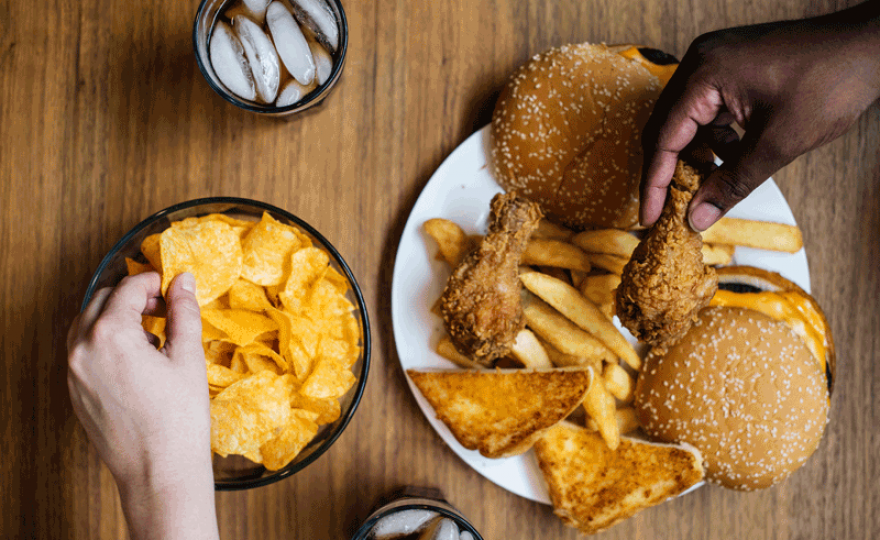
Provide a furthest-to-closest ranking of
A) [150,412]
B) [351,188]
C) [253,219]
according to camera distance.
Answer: [351,188] → [253,219] → [150,412]

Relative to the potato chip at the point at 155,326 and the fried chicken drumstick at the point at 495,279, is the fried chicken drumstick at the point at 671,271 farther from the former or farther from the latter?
the potato chip at the point at 155,326

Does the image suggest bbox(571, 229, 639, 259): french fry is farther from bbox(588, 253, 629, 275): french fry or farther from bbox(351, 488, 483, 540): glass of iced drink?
bbox(351, 488, 483, 540): glass of iced drink

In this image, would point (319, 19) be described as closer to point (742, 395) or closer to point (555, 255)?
point (555, 255)

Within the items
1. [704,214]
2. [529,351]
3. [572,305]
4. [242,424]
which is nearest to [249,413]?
[242,424]

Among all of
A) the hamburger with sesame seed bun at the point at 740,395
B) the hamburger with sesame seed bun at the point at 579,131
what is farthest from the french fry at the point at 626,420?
the hamburger with sesame seed bun at the point at 579,131

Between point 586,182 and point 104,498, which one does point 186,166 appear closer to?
point 104,498

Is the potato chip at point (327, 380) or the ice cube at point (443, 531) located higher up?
the potato chip at point (327, 380)
